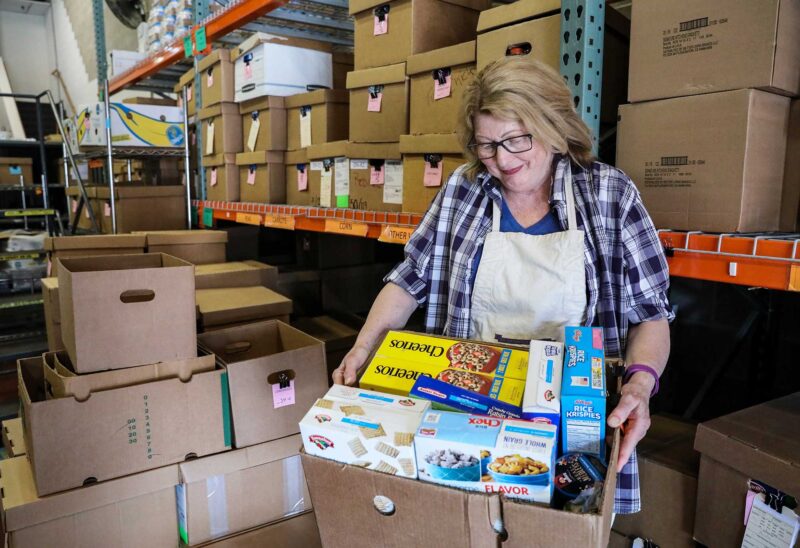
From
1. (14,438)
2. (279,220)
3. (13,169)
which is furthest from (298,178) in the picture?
(13,169)

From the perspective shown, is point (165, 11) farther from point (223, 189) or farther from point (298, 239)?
point (298, 239)

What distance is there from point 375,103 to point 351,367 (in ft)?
4.10

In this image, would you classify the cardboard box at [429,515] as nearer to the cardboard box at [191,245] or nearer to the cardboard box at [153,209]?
the cardboard box at [191,245]

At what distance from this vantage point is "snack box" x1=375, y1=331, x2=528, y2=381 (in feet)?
3.09

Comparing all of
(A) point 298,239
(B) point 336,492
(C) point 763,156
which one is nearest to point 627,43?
(C) point 763,156

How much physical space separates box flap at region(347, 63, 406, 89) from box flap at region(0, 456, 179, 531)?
4.62 ft

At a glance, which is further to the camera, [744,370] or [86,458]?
[744,370]

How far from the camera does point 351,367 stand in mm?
1168

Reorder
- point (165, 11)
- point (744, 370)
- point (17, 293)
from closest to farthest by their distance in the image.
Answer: point (744, 370) < point (165, 11) < point (17, 293)

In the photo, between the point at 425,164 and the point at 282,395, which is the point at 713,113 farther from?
the point at 282,395

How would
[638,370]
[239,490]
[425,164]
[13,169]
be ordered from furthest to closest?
[13,169], [425,164], [239,490], [638,370]

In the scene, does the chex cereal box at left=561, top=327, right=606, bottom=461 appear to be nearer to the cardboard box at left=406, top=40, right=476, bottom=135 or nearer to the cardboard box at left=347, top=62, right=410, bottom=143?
the cardboard box at left=406, top=40, right=476, bottom=135

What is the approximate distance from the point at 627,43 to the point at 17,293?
211 inches

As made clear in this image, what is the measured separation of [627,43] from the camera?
1.61 m
